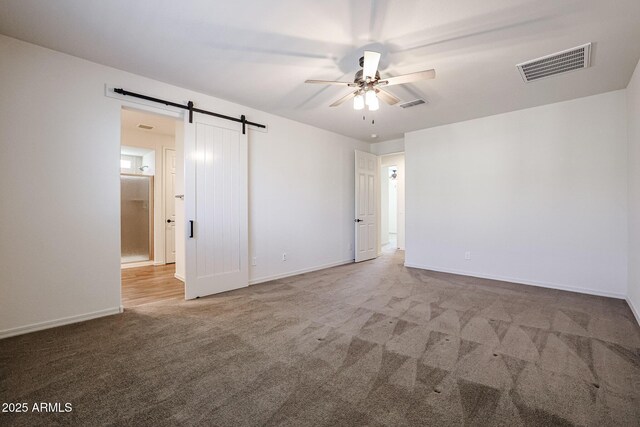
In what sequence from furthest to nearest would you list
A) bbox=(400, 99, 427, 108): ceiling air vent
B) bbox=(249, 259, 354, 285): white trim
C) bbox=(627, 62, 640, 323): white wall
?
bbox=(249, 259, 354, 285): white trim < bbox=(400, 99, 427, 108): ceiling air vent < bbox=(627, 62, 640, 323): white wall

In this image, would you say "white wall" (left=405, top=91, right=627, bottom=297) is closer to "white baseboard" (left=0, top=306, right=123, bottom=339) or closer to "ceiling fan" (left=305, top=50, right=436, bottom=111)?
"ceiling fan" (left=305, top=50, right=436, bottom=111)

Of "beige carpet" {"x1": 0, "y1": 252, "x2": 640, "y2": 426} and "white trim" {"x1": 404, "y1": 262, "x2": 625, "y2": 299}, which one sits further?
"white trim" {"x1": 404, "y1": 262, "x2": 625, "y2": 299}

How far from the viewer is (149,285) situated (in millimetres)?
4539

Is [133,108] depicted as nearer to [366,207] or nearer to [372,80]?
[372,80]

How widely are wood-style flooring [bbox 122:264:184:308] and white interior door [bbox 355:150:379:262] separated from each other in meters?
3.71

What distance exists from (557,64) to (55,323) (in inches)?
234

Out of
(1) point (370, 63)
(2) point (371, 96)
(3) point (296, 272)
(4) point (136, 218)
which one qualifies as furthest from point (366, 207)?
(4) point (136, 218)

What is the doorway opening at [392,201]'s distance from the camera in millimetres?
8388

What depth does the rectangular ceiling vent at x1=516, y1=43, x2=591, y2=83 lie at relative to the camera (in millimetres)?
2844

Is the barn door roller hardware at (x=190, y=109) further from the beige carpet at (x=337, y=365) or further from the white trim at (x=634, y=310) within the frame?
the white trim at (x=634, y=310)

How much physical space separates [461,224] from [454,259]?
26.3 inches

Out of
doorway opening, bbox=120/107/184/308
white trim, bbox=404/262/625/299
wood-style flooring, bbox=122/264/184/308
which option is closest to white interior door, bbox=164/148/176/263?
doorway opening, bbox=120/107/184/308

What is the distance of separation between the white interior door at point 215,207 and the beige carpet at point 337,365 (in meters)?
0.51

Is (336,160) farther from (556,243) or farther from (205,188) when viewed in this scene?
(556,243)
